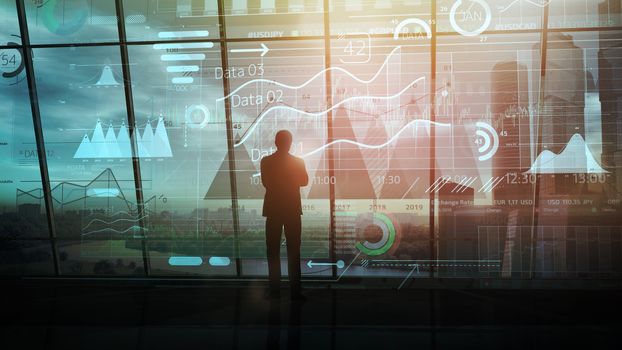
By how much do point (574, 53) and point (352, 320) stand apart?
3387 mm

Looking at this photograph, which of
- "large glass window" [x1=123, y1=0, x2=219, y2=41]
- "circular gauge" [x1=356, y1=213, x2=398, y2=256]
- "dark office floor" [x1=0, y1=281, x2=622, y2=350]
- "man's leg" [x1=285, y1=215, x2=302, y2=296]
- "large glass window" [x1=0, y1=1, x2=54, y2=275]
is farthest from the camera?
"large glass window" [x1=0, y1=1, x2=54, y2=275]

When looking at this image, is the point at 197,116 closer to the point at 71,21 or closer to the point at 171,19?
the point at 171,19

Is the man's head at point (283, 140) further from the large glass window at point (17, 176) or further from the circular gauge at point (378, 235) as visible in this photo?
the large glass window at point (17, 176)

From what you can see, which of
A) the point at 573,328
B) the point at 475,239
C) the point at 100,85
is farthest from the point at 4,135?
the point at 573,328

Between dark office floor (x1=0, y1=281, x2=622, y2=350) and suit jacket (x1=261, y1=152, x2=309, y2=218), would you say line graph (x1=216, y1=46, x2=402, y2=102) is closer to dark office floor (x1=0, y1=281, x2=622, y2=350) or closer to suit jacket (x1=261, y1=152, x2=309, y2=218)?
suit jacket (x1=261, y1=152, x2=309, y2=218)

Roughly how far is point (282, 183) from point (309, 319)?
3.77ft

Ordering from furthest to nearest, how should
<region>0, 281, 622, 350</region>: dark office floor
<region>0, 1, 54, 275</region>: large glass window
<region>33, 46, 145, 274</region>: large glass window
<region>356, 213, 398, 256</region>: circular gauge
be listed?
1. <region>0, 1, 54, 275</region>: large glass window
2. <region>33, 46, 145, 274</region>: large glass window
3. <region>356, 213, 398, 256</region>: circular gauge
4. <region>0, 281, 622, 350</region>: dark office floor

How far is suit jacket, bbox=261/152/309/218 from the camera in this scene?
4234 mm

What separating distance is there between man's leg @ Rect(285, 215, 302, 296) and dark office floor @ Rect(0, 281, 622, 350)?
0.58 ft

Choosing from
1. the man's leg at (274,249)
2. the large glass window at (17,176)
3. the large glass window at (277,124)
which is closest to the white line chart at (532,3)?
the large glass window at (277,124)

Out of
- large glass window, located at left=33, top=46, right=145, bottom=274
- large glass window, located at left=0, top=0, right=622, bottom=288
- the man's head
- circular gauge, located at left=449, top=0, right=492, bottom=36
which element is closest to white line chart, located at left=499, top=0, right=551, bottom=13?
large glass window, located at left=0, top=0, right=622, bottom=288

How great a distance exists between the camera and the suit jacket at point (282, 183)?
13.9 ft

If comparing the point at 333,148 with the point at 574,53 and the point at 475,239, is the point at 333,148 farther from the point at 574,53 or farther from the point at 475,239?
the point at 574,53

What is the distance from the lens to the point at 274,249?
4289 mm
